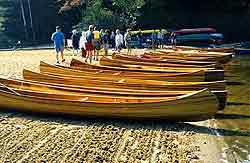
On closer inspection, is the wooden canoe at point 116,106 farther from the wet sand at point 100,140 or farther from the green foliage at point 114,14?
the green foliage at point 114,14

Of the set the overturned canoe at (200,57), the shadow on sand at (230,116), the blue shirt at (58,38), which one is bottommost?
the shadow on sand at (230,116)

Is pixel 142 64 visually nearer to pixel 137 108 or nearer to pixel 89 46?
pixel 89 46

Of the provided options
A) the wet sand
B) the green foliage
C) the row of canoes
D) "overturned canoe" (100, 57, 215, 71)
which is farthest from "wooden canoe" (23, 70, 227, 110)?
the green foliage

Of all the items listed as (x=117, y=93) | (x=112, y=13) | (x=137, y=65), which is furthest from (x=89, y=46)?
(x=112, y=13)

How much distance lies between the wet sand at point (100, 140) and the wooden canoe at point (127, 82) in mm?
1218

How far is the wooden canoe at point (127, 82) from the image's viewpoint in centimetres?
1359

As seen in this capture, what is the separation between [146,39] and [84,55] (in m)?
14.4

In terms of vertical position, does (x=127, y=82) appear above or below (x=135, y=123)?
above

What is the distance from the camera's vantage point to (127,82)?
593 inches

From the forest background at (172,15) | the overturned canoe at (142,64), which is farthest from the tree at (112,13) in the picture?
the overturned canoe at (142,64)

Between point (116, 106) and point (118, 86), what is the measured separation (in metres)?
2.59

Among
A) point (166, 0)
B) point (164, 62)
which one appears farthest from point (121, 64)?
point (166, 0)

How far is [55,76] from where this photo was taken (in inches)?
620

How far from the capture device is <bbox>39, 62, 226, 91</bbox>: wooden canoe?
13586 mm
